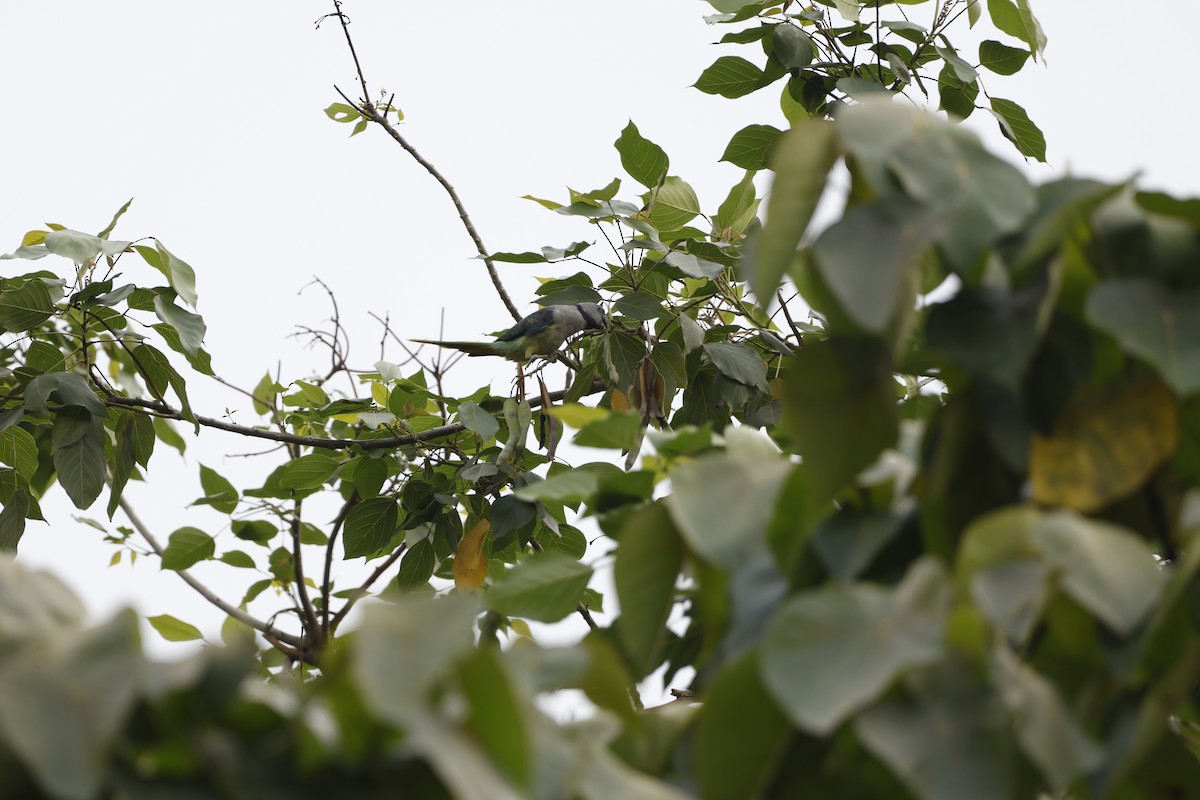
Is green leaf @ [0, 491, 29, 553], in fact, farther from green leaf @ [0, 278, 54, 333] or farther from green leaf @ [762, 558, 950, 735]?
green leaf @ [762, 558, 950, 735]

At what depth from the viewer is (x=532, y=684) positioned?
16.7 inches

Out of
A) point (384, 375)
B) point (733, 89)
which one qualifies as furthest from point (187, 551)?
point (733, 89)

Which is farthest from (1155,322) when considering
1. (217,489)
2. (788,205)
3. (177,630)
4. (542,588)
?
(217,489)

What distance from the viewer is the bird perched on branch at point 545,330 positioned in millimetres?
1891

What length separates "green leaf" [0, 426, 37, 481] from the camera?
6.31ft

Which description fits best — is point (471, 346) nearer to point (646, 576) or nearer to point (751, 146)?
point (751, 146)

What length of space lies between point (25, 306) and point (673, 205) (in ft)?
3.64

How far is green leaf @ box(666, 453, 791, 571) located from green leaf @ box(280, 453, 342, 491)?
1.49m

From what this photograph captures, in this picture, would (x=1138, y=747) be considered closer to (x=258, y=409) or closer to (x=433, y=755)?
(x=433, y=755)

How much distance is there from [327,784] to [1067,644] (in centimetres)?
30

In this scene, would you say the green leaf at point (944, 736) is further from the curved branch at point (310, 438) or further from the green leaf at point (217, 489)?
the green leaf at point (217, 489)

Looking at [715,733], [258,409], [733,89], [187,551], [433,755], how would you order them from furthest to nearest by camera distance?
[258,409] → [187,551] → [733,89] → [715,733] → [433,755]

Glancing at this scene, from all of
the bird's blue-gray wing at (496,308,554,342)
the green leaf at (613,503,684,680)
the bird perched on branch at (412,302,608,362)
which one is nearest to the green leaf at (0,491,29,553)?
the bird perched on branch at (412,302,608,362)

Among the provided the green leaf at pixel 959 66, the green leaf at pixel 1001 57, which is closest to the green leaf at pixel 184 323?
the green leaf at pixel 959 66
